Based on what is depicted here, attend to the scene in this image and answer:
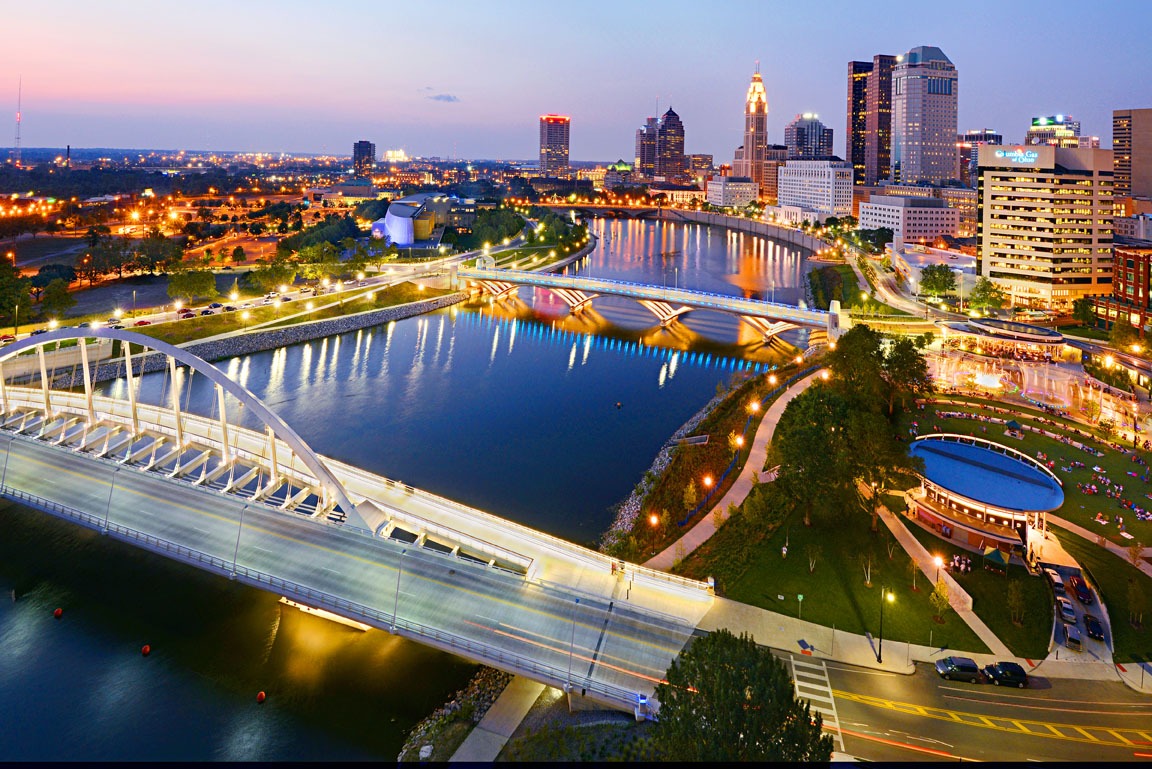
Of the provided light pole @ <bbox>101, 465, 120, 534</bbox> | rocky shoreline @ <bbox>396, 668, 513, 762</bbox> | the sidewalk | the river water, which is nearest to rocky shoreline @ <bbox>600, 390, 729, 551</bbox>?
the river water

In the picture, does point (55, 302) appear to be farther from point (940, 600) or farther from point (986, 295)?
point (986, 295)

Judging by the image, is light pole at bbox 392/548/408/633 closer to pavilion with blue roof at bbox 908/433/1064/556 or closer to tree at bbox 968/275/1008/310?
pavilion with blue roof at bbox 908/433/1064/556

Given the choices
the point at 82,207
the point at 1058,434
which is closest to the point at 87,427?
the point at 1058,434

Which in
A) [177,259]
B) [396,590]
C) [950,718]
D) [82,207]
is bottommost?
[950,718]

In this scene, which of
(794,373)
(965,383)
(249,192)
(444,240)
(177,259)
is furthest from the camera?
(249,192)

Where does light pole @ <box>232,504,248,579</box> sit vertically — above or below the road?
above

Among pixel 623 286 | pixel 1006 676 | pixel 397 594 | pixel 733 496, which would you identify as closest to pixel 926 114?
pixel 623 286

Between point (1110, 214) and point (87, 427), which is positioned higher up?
point (1110, 214)

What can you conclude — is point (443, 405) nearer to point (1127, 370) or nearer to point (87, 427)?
point (87, 427)
